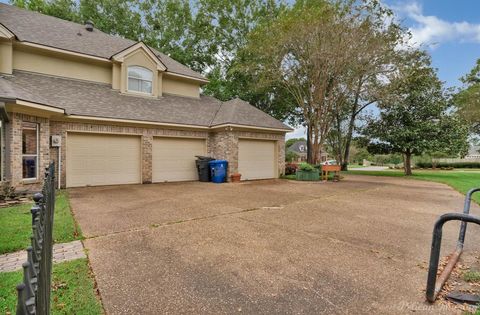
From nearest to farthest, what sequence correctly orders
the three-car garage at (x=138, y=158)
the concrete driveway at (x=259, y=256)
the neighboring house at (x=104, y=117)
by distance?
the concrete driveway at (x=259, y=256), the neighboring house at (x=104, y=117), the three-car garage at (x=138, y=158)

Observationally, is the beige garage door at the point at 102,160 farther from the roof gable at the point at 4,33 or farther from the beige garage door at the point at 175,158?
the roof gable at the point at 4,33

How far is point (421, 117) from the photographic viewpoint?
1720cm

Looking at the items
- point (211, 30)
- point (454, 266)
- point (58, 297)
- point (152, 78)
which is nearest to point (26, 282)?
point (58, 297)

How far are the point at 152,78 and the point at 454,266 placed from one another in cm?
1389

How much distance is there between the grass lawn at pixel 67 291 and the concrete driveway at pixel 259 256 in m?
0.13

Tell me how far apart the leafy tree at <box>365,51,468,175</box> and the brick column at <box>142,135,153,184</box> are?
14070 mm

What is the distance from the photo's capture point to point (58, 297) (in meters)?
2.57

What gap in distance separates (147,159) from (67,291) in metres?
9.47

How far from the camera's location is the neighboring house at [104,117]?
8719mm

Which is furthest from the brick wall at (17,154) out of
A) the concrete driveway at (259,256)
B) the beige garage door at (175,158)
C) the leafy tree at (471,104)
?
the leafy tree at (471,104)

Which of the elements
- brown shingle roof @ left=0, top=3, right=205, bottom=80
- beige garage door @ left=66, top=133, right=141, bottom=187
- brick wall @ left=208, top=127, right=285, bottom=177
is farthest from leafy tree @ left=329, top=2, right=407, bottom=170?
beige garage door @ left=66, top=133, right=141, bottom=187

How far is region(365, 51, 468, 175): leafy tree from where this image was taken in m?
16.4

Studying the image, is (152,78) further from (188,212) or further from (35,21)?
(188,212)

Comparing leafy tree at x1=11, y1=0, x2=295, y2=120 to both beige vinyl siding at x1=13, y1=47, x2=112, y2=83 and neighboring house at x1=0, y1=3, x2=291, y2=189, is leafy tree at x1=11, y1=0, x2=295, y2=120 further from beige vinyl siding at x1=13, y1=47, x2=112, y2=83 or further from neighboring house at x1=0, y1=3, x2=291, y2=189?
beige vinyl siding at x1=13, y1=47, x2=112, y2=83
